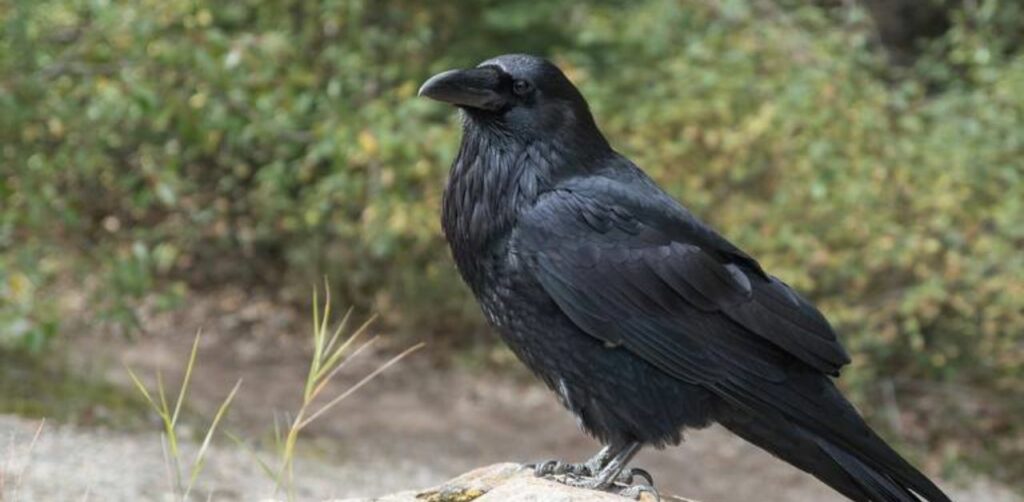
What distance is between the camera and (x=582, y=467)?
441cm

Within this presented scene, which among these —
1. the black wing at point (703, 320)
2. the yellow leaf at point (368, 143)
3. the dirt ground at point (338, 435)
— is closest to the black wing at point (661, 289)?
the black wing at point (703, 320)

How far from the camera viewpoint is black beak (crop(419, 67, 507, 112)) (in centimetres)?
429

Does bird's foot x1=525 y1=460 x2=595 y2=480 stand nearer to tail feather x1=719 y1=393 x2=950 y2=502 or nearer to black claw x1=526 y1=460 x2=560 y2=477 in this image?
black claw x1=526 y1=460 x2=560 y2=477

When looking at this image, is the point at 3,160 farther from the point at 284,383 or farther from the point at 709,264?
the point at 709,264

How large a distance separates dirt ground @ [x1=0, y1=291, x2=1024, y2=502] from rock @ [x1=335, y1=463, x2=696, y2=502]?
2674 mm

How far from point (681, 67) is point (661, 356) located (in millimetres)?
4881

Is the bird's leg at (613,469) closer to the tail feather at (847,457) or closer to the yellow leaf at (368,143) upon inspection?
the tail feather at (847,457)

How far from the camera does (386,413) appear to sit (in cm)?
1000

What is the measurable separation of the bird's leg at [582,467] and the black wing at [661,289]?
322 mm

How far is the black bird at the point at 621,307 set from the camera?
4.24 meters

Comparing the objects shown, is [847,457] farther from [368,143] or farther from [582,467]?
[368,143]

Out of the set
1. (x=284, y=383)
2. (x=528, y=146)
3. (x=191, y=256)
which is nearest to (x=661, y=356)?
(x=528, y=146)

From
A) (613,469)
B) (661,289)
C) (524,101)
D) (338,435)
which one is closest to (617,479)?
(613,469)

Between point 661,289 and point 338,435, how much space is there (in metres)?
5.16
